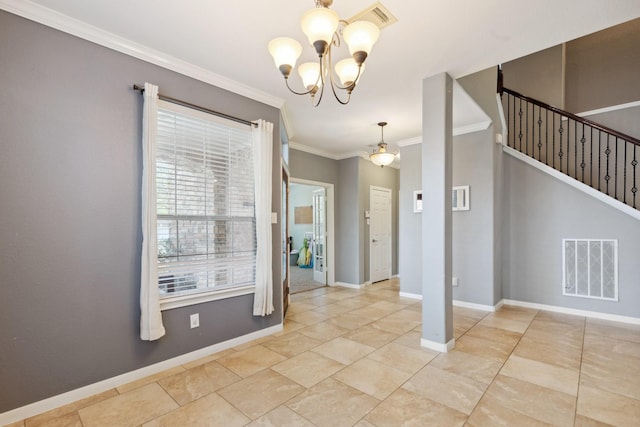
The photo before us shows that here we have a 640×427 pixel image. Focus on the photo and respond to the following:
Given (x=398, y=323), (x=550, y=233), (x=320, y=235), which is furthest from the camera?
(x=320, y=235)

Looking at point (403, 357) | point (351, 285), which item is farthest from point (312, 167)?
point (403, 357)

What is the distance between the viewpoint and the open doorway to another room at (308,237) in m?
6.18

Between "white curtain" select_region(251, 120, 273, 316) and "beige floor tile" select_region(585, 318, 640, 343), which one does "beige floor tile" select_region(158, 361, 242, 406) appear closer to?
"white curtain" select_region(251, 120, 273, 316)

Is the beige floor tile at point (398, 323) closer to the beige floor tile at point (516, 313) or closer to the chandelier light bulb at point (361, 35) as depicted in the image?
the beige floor tile at point (516, 313)

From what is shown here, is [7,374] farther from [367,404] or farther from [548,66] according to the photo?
[548,66]

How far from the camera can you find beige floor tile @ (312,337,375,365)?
109 inches

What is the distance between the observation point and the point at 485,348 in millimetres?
2979

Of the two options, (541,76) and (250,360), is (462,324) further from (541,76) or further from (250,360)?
(541,76)

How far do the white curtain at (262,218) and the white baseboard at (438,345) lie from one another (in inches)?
63.5

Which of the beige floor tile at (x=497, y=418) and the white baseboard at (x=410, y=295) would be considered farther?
the white baseboard at (x=410, y=295)

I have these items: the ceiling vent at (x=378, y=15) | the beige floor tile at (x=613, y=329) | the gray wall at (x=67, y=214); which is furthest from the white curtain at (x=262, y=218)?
the beige floor tile at (x=613, y=329)

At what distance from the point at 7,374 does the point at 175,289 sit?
3.59ft

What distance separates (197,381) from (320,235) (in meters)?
4.18

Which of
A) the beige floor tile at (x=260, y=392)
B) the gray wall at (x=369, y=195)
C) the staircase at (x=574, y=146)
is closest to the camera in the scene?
the beige floor tile at (x=260, y=392)
